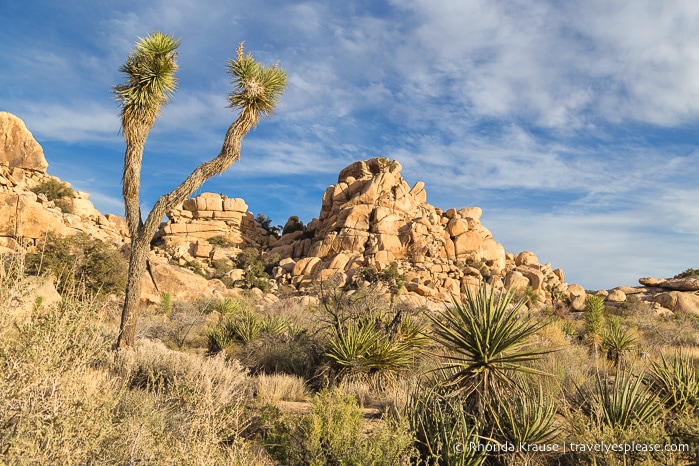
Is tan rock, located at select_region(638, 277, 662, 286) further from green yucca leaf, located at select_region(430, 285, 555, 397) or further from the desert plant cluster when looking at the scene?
green yucca leaf, located at select_region(430, 285, 555, 397)

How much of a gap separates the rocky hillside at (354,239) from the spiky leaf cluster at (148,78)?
48.7ft

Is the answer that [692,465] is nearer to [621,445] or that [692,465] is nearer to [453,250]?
[621,445]

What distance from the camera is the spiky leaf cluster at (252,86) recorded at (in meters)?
11.9

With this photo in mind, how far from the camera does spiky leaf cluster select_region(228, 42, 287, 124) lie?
11859 millimetres

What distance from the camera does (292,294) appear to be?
1385 inches

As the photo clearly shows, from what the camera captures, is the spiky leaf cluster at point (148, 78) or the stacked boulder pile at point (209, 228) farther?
the stacked boulder pile at point (209, 228)

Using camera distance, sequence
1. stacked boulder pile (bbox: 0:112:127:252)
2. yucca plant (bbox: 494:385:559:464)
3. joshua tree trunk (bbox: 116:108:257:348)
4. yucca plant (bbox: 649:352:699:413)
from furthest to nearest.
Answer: stacked boulder pile (bbox: 0:112:127:252) → joshua tree trunk (bbox: 116:108:257:348) → yucca plant (bbox: 649:352:699:413) → yucca plant (bbox: 494:385:559:464)

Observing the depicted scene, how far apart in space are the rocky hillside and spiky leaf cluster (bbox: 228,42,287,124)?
1523 centimetres

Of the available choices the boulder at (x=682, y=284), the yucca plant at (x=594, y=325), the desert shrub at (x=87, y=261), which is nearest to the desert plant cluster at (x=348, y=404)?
the yucca plant at (x=594, y=325)

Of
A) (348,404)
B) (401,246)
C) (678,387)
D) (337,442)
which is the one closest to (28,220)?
(348,404)

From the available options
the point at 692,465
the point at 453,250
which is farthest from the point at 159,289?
the point at 453,250

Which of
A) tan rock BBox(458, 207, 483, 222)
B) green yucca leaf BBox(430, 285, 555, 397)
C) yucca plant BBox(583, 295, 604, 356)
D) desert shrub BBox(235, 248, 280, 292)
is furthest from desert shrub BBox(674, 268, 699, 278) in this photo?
green yucca leaf BBox(430, 285, 555, 397)

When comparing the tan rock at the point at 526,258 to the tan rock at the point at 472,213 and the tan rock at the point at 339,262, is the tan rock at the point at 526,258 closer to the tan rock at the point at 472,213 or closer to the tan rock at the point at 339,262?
the tan rock at the point at 472,213

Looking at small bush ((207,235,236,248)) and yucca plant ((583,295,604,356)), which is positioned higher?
small bush ((207,235,236,248))
